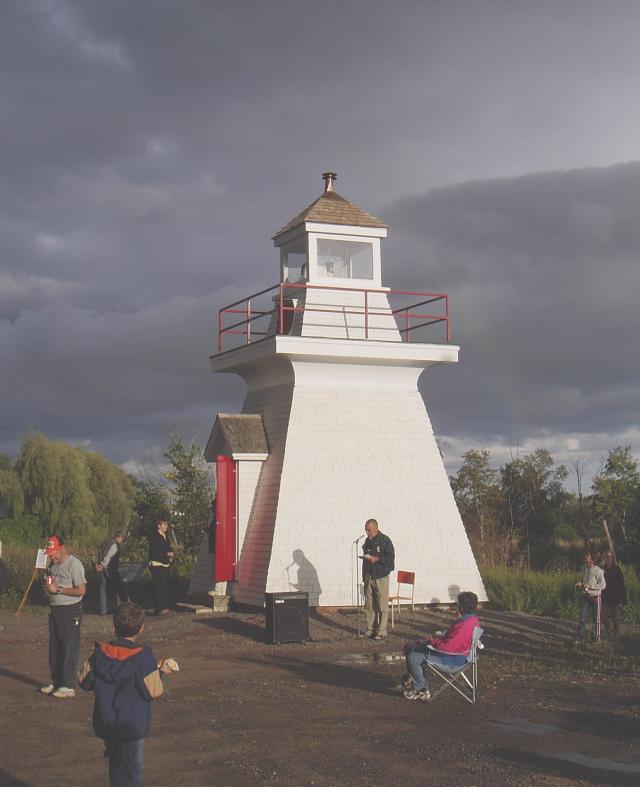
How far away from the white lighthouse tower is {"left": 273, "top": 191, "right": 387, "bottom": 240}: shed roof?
0.04 meters

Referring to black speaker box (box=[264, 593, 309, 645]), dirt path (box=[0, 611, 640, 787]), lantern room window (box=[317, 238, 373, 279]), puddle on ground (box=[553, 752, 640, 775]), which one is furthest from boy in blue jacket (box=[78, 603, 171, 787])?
lantern room window (box=[317, 238, 373, 279])

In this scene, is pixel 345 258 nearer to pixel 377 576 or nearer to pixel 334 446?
pixel 334 446

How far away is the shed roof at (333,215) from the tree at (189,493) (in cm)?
950

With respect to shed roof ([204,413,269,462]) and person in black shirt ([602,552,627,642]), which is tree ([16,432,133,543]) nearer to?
shed roof ([204,413,269,462])

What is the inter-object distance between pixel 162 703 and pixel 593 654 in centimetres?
666

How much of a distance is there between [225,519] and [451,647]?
31.1 feet

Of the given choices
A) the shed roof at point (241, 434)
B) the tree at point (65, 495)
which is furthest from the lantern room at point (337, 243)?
the tree at point (65, 495)

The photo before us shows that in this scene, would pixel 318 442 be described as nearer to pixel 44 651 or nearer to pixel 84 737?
pixel 44 651

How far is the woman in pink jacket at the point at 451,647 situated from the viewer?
11273 millimetres

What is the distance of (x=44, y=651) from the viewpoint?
15.8 meters

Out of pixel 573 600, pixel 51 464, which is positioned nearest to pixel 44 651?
pixel 573 600

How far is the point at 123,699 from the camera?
21.4ft

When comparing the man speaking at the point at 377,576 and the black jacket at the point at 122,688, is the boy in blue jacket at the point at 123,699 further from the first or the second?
the man speaking at the point at 377,576

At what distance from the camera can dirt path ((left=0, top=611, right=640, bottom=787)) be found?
27.8 feet
